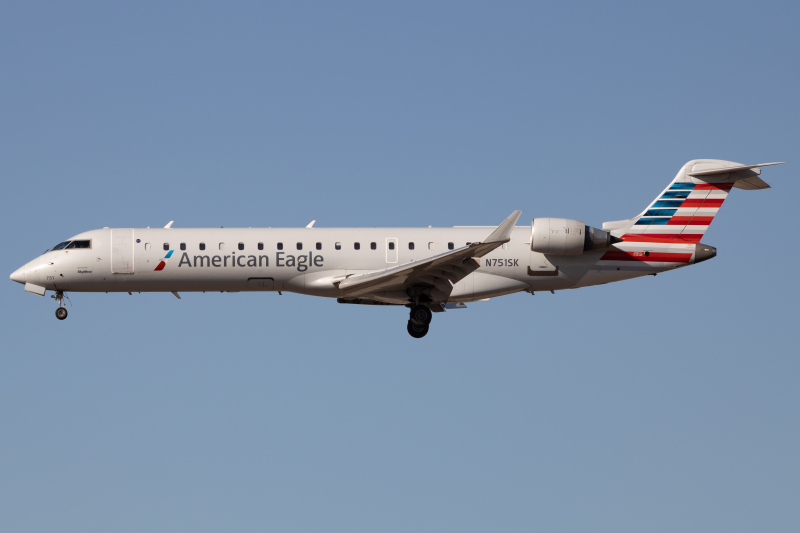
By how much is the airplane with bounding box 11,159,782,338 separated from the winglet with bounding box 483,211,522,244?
3823 millimetres

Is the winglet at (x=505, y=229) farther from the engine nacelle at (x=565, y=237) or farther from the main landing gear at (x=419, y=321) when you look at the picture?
the main landing gear at (x=419, y=321)

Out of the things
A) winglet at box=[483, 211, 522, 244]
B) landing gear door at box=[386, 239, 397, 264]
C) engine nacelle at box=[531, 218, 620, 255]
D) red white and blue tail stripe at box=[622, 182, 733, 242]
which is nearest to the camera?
winglet at box=[483, 211, 522, 244]

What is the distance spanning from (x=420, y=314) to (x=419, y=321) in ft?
0.78

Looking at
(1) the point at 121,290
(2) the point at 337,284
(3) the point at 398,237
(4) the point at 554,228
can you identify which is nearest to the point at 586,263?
(4) the point at 554,228

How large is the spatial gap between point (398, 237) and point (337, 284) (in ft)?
8.42

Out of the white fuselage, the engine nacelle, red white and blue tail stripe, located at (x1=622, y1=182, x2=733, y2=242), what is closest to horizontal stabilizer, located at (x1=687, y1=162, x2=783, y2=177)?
red white and blue tail stripe, located at (x1=622, y1=182, x2=733, y2=242)

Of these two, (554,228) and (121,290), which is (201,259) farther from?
(554,228)

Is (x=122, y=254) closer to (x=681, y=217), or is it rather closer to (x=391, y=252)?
(x=391, y=252)

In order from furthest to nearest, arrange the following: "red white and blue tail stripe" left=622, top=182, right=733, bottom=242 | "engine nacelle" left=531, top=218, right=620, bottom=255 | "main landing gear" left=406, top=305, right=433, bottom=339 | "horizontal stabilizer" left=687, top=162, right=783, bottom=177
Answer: "red white and blue tail stripe" left=622, top=182, right=733, bottom=242
"horizontal stabilizer" left=687, top=162, right=783, bottom=177
"main landing gear" left=406, top=305, right=433, bottom=339
"engine nacelle" left=531, top=218, right=620, bottom=255

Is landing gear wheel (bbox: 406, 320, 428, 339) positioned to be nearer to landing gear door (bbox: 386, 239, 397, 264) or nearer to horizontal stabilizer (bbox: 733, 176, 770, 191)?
landing gear door (bbox: 386, 239, 397, 264)

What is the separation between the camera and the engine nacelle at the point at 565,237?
30281 mm

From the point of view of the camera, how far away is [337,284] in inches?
1204

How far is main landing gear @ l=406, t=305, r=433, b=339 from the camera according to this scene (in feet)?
101

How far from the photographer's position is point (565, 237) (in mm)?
30281
